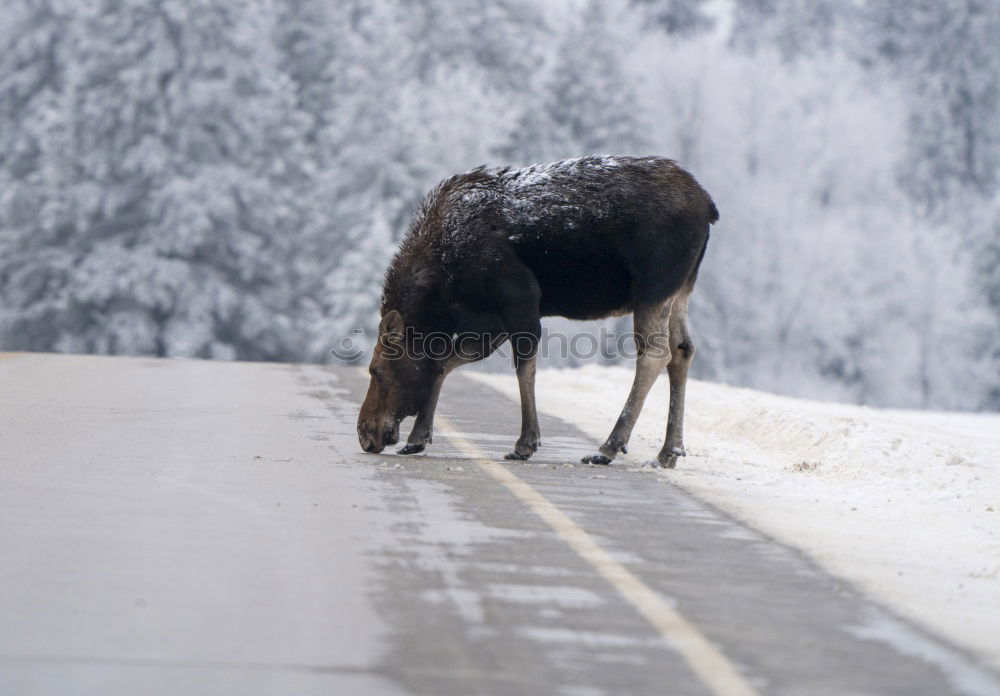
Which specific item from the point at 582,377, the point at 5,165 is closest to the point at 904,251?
the point at 5,165

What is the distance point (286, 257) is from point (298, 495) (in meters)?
45.7

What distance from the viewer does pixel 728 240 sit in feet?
199

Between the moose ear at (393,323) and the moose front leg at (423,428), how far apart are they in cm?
43

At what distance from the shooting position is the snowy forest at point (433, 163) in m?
49.9

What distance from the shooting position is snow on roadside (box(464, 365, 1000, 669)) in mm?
7613

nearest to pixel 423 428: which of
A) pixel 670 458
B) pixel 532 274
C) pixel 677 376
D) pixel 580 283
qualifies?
pixel 532 274

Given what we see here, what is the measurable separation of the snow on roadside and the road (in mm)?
275

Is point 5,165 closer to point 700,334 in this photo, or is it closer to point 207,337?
point 207,337

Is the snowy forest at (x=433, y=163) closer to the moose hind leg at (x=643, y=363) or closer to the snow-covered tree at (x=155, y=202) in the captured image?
the snow-covered tree at (x=155, y=202)

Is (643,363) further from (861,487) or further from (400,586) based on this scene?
(400,586)

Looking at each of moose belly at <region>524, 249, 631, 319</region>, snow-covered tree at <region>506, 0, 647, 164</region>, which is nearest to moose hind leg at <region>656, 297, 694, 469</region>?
moose belly at <region>524, 249, 631, 319</region>

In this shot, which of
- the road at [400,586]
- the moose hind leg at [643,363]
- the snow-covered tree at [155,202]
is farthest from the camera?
the snow-covered tree at [155,202]

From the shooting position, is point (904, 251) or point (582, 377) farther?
point (904, 251)

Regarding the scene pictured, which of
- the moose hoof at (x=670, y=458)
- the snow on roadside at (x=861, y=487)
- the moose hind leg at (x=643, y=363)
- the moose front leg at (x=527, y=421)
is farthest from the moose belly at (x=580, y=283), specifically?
the snow on roadside at (x=861, y=487)
